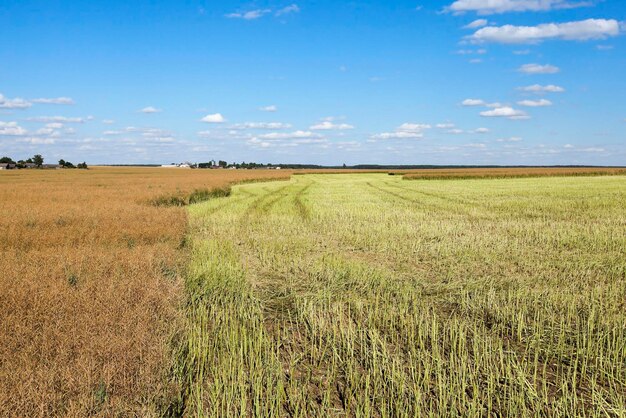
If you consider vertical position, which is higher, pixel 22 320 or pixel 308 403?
pixel 22 320

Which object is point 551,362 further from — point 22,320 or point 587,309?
point 22,320

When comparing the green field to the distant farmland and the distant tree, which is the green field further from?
the distant tree

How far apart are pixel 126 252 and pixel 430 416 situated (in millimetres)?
7996

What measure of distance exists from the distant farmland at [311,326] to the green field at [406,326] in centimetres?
3

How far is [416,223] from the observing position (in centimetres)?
1675

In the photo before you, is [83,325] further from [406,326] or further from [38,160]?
[38,160]

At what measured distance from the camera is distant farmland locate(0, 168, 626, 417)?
4.46 meters

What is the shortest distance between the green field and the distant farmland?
1.1 inches

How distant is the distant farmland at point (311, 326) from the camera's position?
4465 millimetres

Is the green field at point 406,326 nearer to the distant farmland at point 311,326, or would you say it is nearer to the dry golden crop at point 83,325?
the distant farmland at point 311,326

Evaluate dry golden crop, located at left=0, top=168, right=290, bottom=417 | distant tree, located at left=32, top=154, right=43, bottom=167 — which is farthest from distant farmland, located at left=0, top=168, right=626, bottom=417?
distant tree, located at left=32, top=154, right=43, bottom=167

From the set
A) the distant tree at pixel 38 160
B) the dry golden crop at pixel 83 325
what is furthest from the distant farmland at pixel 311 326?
the distant tree at pixel 38 160

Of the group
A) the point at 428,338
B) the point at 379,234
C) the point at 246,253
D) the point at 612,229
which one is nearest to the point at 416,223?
the point at 379,234

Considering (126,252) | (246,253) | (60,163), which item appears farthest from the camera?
(60,163)
